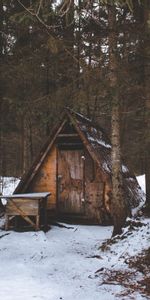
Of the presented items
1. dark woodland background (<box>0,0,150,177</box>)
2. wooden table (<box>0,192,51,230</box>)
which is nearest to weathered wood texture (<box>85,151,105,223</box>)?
dark woodland background (<box>0,0,150,177</box>)

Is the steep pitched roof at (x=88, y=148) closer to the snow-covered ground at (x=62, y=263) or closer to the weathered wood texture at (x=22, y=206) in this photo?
the weathered wood texture at (x=22, y=206)

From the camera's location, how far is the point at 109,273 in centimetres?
701

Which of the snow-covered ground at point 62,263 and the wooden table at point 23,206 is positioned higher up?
the wooden table at point 23,206

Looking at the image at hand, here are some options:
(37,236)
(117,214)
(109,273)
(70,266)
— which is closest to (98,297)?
(109,273)

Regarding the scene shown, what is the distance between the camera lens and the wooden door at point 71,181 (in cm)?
1316

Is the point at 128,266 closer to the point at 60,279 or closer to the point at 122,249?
the point at 122,249

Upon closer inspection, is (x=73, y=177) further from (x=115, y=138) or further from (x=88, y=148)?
(x=115, y=138)

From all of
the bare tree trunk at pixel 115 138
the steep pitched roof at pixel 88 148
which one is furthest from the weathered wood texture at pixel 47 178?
the bare tree trunk at pixel 115 138

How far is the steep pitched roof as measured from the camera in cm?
1198

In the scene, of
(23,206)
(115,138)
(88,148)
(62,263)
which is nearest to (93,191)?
(88,148)

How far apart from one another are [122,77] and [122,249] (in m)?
4.39

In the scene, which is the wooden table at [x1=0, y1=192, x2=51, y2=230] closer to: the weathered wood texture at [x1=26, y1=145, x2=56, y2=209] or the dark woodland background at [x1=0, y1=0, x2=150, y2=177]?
the weathered wood texture at [x1=26, y1=145, x2=56, y2=209]

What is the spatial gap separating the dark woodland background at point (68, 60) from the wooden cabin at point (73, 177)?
2.95 ft

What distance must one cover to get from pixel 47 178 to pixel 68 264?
592 centimetres
